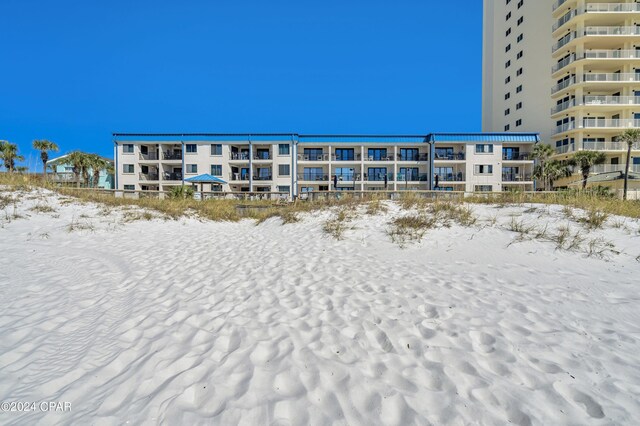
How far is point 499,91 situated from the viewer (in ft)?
178

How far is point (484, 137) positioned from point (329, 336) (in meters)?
48.8

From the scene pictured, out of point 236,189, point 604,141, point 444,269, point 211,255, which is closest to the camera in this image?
point 444,269

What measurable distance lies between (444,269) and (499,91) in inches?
2525

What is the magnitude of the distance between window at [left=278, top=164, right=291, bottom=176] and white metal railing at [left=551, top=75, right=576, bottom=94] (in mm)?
42698

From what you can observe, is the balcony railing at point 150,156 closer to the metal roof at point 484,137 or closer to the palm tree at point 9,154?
the palm tree at point 9,154

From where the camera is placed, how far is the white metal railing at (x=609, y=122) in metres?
36.2

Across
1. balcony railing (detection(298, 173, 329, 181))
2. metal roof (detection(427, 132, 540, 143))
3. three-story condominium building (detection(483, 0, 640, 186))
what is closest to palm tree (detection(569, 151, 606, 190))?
three-story condominium building (detection(483, 0, 640, 186))

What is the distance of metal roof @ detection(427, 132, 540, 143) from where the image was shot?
41.8 m

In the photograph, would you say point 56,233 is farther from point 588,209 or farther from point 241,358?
point 588,209

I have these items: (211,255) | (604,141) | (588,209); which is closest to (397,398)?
(211,255)

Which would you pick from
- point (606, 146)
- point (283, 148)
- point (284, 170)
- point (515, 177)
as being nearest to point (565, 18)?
point (606, 146)

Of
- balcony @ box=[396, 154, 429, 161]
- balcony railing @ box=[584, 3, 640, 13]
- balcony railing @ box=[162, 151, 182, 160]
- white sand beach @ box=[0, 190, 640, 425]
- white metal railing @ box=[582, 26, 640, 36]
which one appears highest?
balcony railing @ box=[584, 3, 640, 13]

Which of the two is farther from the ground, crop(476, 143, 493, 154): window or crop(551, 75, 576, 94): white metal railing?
crop(551, 75, 576, 94): white metal railing

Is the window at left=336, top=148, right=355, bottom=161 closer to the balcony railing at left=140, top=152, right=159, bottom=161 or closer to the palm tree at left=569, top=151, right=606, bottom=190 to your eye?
the palm tree at left=569, top=151, right=606, bottom=190
